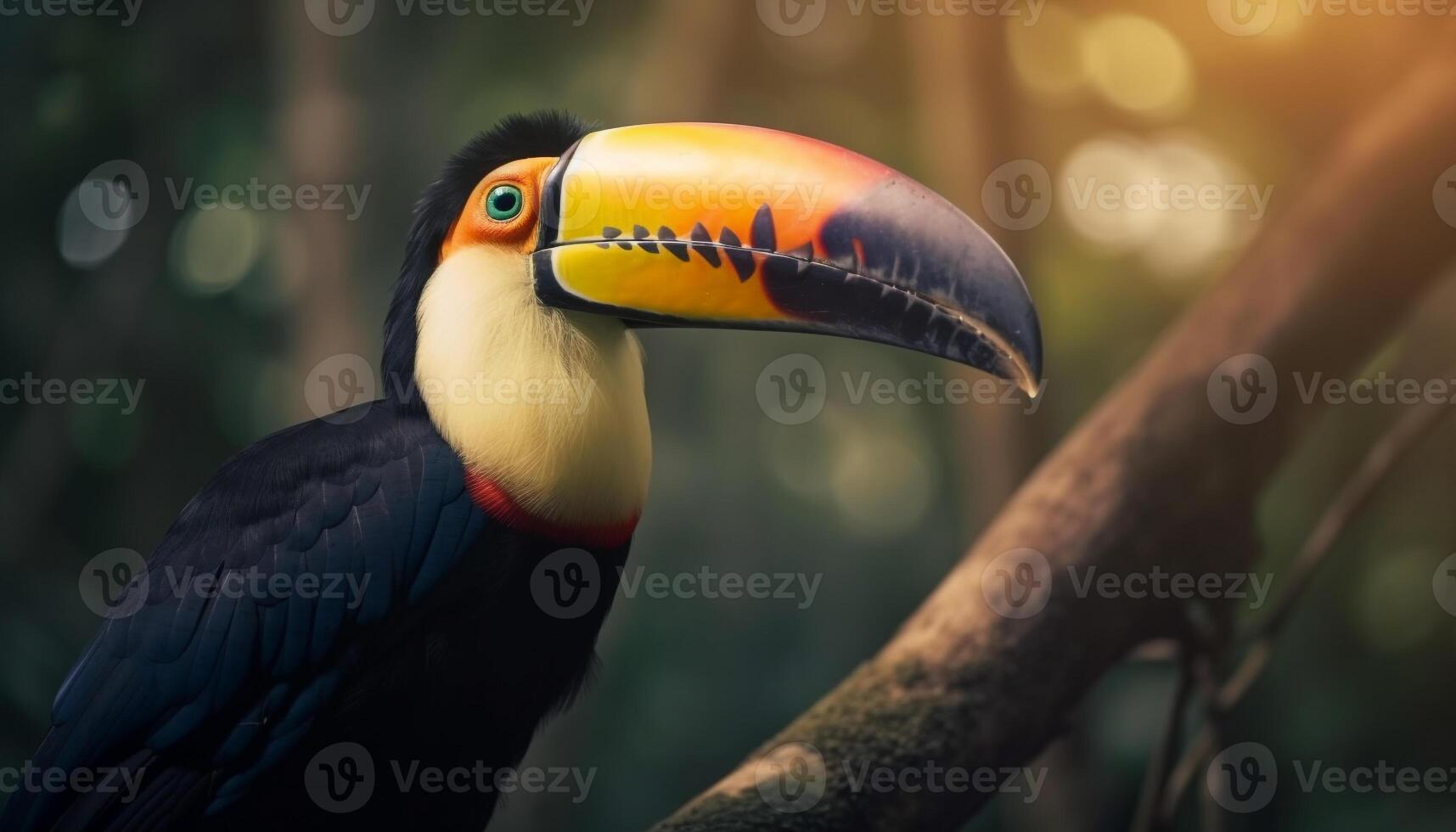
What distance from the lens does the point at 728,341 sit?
3672mm

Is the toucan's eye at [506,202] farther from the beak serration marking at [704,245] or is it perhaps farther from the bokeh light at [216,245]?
the bokeh light at [216,245]

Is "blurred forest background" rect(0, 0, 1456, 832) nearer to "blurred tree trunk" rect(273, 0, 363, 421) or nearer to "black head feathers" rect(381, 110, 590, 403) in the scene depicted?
"blurred tree trunk" rect(273, 0, 363, 421)

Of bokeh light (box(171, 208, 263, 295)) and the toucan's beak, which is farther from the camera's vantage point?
bokeh light (box(171, 208, 263, 295))

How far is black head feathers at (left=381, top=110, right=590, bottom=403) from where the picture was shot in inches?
70.4

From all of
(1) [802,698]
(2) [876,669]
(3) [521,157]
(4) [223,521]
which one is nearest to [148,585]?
(4) [223,521]

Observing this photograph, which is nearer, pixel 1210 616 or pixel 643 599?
pixel 1210 616

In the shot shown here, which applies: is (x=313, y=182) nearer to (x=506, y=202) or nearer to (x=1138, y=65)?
(x=506, y=202)

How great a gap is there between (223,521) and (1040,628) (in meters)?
1.37

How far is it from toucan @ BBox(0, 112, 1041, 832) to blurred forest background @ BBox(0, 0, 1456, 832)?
1.64 m

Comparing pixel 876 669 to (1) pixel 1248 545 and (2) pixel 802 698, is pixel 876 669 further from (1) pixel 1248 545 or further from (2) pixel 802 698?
(2) pixel 802 698

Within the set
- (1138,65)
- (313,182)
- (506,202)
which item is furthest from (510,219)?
(1138,65)

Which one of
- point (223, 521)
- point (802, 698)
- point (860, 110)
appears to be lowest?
point (802, 698)

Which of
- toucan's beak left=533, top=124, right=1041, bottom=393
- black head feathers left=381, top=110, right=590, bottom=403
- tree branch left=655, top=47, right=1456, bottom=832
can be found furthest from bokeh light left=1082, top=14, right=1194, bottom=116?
black head feathers left=381, top=110, right=590, bottom=403

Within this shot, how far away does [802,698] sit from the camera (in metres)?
3.47
